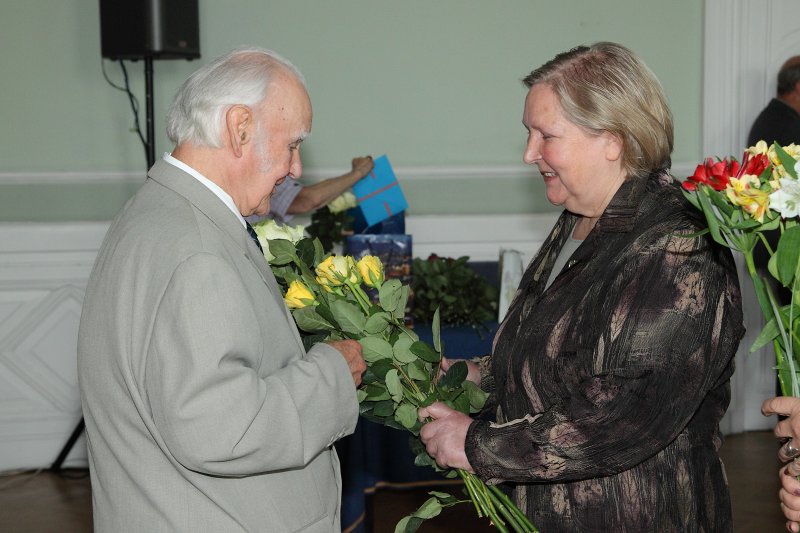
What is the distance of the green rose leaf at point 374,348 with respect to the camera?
1.88 m

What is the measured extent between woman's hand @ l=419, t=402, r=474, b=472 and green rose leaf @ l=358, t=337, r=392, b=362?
0.16 metres

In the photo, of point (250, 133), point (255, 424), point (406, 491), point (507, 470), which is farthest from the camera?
point (406, 491)

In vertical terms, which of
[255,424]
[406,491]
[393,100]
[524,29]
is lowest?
[406,491]

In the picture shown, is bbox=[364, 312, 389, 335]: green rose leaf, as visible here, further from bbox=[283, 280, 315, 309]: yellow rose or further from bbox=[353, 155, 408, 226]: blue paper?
bbox=[353, 155, 408, 226]: blue paper

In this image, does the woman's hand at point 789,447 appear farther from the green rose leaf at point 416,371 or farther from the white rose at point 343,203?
the white rose at point 343,203

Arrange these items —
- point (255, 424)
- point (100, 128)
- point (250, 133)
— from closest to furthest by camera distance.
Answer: point (255, 424)
point (250, 133)
point (100, 128)

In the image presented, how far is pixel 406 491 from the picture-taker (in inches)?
171

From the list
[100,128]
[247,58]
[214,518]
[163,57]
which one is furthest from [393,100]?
[214,518]

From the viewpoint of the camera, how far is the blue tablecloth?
3.37 metres

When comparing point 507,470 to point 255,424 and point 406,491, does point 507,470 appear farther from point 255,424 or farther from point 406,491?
point 406,491

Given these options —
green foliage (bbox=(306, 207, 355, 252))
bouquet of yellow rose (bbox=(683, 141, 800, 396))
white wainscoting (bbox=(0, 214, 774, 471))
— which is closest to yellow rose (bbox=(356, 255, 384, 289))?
bouquet of yellow rose (bbox=(683, 141, 800, 396))

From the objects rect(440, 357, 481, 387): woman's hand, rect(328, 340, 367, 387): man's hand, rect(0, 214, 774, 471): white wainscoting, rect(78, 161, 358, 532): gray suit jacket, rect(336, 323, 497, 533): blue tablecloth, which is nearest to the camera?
rect(78, 161, 358, 532): gray suit jacket

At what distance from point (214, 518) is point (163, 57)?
342 centimetres

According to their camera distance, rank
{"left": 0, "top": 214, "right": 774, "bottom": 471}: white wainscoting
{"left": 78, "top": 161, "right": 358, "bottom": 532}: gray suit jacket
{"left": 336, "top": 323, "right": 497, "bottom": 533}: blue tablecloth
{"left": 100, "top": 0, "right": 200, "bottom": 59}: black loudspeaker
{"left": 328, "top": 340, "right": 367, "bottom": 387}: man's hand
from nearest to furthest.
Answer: {"left": 78, "top": 161, "right": 358, "bottom": 532}: gray suit jacket < {"left": 328, "top": 340, "right": 367, "bottom": 387}: man's hand < {"left": 336, "top": 323, "right": 497, "bottom": 533}: blue tablecloth < {"left": 100, "top": 0, "right": 200, "bottom": 59}: black loudspeaker < {"left": 0, "top": 214, "right": 774, "bottom": 471}: white wainscoting
